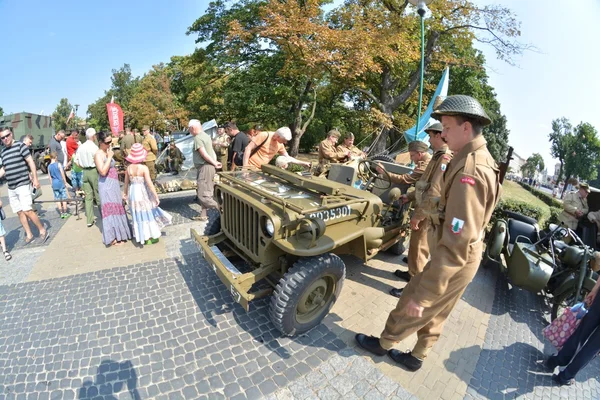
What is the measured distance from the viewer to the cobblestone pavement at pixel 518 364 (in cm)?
279

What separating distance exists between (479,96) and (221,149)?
23195 millimetres

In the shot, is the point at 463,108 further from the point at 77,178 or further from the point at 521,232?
the point at 77,178

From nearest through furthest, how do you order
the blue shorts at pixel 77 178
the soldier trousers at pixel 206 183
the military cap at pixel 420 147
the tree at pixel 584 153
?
the military cap at pixel 420 147 → the soldier trousers at pixel 206 183 → the blue shorts at pixel 77 178 → the tree at pixel 584 153

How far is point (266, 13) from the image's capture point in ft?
35.0

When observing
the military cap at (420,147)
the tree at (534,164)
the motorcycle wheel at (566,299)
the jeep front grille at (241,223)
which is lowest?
the tree at (534,164)

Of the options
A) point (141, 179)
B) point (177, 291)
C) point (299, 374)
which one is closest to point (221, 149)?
point (141, 179)

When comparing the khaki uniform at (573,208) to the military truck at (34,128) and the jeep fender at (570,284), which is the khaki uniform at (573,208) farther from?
the military truck at (34,128)

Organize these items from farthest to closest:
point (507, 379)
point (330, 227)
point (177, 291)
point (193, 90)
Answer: point (193, 90) → point (177, 291) → point (330, 227) → point (507, 379)

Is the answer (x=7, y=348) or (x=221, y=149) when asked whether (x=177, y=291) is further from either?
(x=221, y=149)

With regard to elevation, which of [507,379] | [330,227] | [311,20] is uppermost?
[311,20]

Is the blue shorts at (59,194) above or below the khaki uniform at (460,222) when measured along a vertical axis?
below

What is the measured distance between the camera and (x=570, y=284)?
12.3 feet

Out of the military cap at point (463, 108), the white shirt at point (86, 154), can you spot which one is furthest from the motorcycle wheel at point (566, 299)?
the white shirt at point (86, 154)

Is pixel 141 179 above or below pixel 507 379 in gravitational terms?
above
